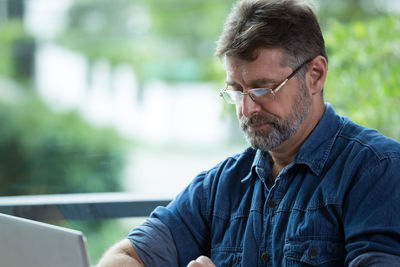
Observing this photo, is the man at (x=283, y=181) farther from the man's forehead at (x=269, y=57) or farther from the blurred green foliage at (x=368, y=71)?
the blurred green foliage at (x=368, y=71)

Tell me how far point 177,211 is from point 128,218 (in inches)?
22.0

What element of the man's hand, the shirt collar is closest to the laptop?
the man's hand

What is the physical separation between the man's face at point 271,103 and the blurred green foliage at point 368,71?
1.23m

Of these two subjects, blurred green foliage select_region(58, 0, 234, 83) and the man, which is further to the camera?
blurred green foliage select_region(58, 0, 234, 83)

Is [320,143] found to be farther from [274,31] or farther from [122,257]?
[122,257]

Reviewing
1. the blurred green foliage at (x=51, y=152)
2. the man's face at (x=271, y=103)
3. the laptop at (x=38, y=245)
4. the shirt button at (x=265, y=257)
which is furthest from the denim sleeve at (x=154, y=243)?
the blurred green foliage at (x=51, y=152)

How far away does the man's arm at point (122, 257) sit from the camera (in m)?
1.74

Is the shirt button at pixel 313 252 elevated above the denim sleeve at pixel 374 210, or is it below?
below

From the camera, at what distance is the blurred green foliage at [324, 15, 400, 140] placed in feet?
9.31

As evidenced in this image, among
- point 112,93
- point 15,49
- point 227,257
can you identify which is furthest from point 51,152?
point 227,257

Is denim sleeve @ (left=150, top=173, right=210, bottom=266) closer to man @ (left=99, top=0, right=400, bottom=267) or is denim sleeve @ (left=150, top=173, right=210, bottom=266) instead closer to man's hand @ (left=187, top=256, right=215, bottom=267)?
man @ (left=99, top=0, right=400, bottom=267)

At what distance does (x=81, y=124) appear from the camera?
4.78 m

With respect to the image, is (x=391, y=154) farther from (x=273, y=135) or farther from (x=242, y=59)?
(x=242, y=59)

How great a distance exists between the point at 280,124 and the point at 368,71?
1.47 metres
